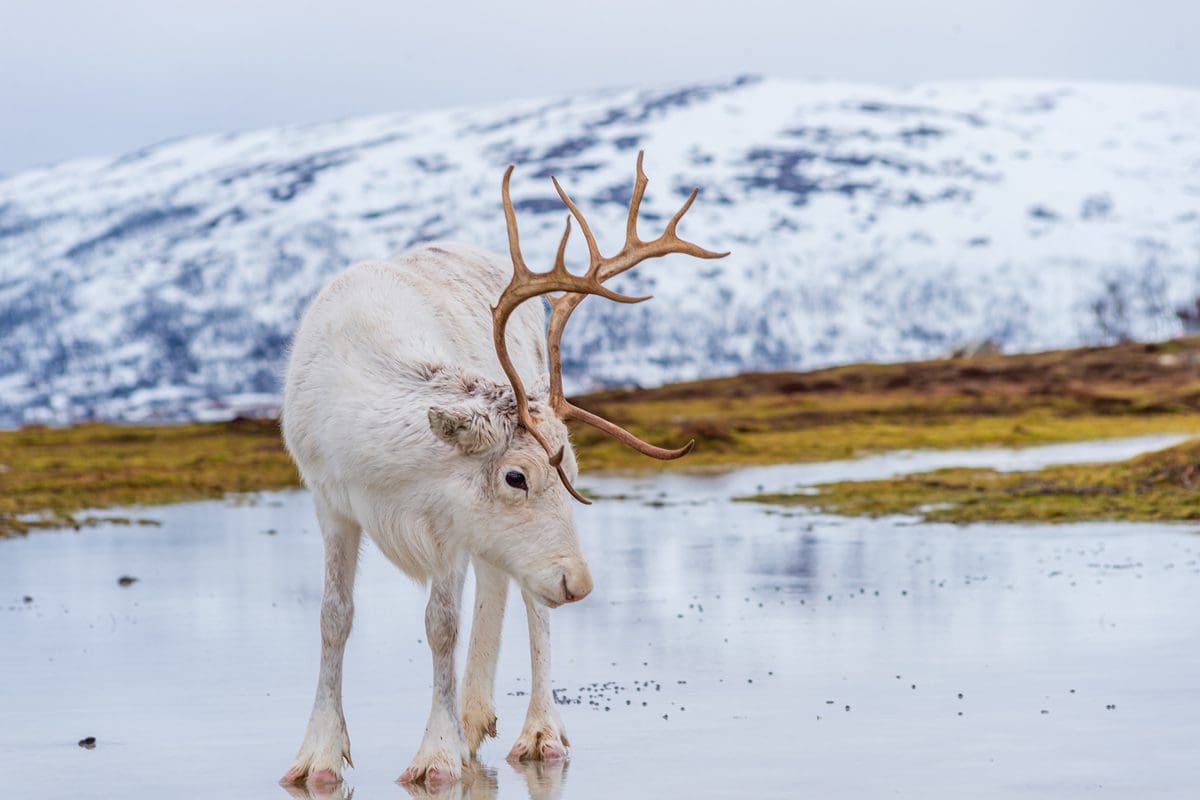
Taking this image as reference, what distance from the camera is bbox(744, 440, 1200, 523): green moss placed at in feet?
71.9

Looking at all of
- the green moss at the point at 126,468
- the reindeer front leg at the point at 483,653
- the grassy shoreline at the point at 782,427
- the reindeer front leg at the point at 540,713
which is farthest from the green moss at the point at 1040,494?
the reindeer front leg at the point at 540,713

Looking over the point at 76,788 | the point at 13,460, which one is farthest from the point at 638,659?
the point at 13,460

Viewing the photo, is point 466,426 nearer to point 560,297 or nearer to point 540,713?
point 560,297

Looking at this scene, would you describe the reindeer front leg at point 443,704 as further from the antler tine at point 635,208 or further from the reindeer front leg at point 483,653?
the antler tine at point 635,208

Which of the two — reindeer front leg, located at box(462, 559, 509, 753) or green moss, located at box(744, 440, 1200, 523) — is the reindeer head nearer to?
reindeer front leg, located at box(462, 559, 509, 753)

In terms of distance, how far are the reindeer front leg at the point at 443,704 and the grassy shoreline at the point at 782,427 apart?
13.7 metres

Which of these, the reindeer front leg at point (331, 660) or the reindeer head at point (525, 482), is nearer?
the reindeer head at point (525, 482)

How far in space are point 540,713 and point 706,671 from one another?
1875mm

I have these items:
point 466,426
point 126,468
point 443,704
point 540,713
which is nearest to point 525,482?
point 466,426

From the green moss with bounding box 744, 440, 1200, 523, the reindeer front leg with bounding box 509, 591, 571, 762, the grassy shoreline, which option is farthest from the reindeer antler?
the grassy shoreline

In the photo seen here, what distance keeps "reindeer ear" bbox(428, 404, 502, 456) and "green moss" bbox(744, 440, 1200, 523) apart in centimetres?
1375

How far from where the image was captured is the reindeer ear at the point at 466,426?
8508 mm

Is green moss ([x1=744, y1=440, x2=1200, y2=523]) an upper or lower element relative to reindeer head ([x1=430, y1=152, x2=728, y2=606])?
lower

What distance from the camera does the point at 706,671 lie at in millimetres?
11148
